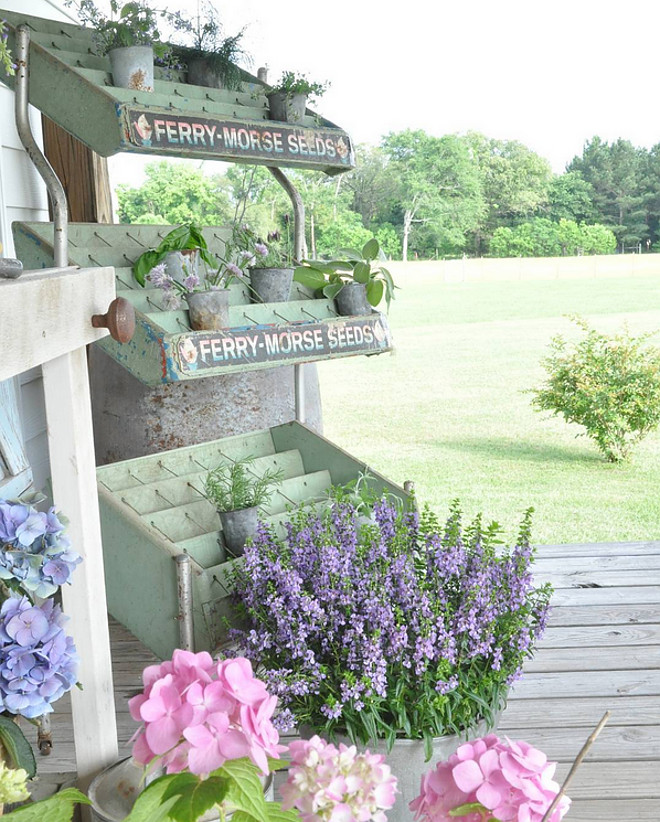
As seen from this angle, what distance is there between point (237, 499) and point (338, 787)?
1.46m

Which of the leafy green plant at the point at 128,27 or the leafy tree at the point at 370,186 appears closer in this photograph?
the leafy green plant at the point at 128,27

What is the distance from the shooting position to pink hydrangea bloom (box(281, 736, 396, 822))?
634 mm

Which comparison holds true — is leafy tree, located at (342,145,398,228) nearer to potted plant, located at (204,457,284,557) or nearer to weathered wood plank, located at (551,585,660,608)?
weathered wood plank, located at (551,585,660,608)

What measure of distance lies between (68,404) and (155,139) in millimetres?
1102

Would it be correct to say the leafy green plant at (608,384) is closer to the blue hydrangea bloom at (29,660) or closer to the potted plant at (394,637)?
the potted plant at (394,637)

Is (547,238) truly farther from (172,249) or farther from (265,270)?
(172,249)

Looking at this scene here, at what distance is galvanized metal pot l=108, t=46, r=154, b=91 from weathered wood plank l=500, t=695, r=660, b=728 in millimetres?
1670

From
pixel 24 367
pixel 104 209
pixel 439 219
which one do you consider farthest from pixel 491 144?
pixel 24 367

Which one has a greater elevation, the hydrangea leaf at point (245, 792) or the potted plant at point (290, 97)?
the potted plant at point (290, 97)

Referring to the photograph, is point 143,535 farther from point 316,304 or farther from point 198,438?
point 316,304

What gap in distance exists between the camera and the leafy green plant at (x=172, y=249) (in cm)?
231

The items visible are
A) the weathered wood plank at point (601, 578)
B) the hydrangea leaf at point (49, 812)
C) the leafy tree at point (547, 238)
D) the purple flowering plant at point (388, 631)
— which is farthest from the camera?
the leafy tree at point (547, 238)

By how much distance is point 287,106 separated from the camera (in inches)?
93.5

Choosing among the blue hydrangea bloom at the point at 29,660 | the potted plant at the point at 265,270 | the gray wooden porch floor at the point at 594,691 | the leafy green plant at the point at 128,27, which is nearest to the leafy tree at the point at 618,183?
the gray wooden porch floor at the point at 594,691
